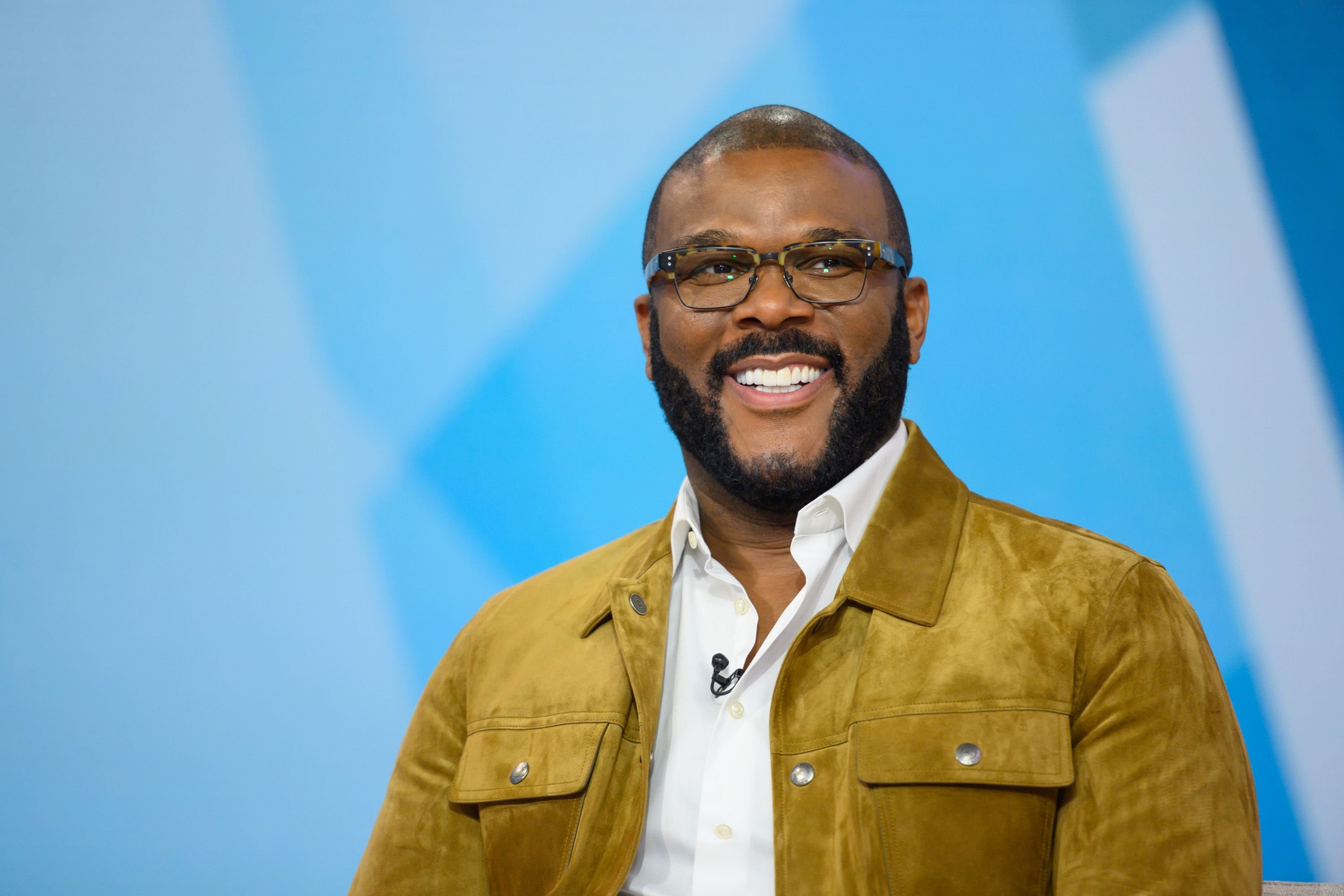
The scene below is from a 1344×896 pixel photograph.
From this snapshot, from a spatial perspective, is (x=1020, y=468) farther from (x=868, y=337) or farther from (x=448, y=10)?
(x=448, y=10)

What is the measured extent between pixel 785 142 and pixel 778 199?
113 millimetres

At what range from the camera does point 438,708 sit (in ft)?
6.09

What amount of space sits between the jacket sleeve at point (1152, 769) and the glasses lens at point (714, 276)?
65cm

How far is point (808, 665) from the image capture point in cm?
155

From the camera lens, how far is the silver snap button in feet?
4.65

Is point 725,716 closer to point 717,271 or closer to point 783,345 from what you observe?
point 783,345

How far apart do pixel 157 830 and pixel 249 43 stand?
1859 millimetres

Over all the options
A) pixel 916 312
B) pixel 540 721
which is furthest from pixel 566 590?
pixel 916 312

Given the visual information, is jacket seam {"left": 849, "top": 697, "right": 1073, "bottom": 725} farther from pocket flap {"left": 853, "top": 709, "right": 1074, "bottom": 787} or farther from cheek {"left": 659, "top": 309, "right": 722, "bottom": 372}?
cheek {"left": 659, "top": 309, "right": 722, "bottom": 372}

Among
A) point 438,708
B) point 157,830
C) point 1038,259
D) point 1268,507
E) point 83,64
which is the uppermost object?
point 83,64

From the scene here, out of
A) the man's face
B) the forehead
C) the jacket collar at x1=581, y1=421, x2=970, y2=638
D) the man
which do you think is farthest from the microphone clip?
the forehead

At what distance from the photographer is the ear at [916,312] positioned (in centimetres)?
187

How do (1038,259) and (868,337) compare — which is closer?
(868,337)

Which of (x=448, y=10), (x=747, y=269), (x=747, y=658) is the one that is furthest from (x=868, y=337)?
(x=448, y=10)
